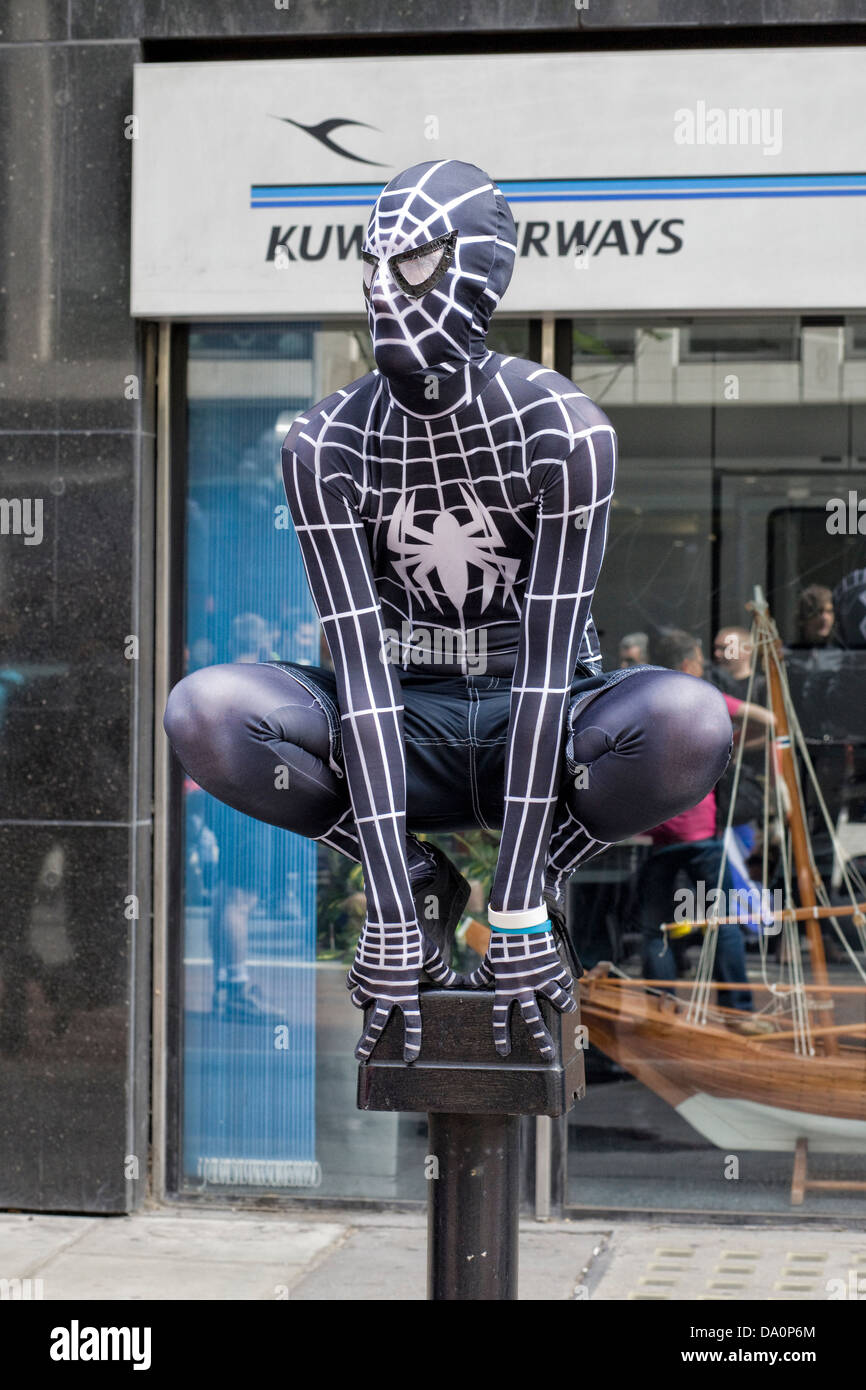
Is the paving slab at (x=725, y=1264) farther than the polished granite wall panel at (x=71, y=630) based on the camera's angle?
No

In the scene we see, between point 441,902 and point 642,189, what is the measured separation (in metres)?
3.39

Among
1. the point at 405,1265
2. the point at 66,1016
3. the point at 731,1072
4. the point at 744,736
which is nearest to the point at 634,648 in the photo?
the point at 744,736

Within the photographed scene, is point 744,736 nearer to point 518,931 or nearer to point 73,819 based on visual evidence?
point 73,819

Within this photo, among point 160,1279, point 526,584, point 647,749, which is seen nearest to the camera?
point 647,749

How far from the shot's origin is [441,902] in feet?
9.52

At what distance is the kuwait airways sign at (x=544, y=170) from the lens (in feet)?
17.7

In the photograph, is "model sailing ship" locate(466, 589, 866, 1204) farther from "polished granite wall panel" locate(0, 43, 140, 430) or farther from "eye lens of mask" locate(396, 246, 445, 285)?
"eye lens of mask" locate(396, 246, 445, 285)

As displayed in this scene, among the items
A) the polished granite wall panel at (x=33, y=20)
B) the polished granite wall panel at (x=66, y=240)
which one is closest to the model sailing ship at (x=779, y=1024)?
the polished granite wall panel at (x=66, y=240)

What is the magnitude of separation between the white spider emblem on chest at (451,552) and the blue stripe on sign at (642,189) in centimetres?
313

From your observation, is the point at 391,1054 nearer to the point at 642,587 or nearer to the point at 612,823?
the point at 612,823

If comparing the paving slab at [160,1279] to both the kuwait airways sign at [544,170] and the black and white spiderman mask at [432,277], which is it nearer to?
the kuwait airways sign at [544,170]

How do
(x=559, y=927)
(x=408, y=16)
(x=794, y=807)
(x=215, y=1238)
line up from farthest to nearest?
(x=794, y=807)
(x=215, y=1238)
(x=408, y=16)
(x=559, y=927)

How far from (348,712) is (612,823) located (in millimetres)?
470
